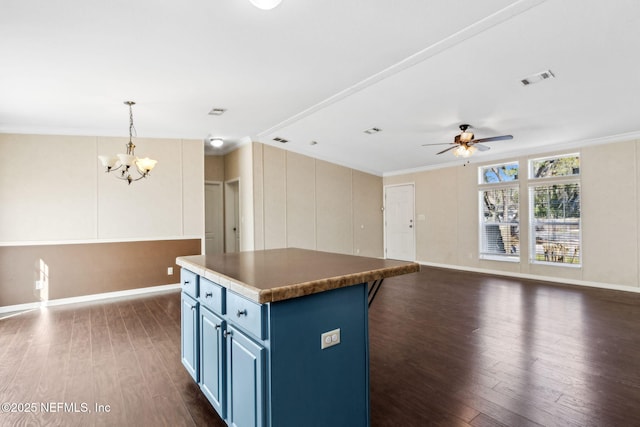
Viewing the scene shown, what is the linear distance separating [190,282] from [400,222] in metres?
6.98

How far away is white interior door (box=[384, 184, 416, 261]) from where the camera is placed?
8.50 m

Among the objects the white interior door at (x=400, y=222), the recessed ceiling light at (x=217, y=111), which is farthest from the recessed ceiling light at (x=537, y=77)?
the white interior door at (x=400, y=222)

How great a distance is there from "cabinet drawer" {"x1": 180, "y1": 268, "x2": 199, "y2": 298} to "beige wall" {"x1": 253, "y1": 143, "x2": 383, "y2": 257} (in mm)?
4031

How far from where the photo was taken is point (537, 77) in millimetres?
3650

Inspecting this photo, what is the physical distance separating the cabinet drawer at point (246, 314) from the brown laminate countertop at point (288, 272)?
0.08 meters

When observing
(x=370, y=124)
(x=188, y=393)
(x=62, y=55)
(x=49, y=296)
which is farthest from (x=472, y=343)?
(x=49, y=296)

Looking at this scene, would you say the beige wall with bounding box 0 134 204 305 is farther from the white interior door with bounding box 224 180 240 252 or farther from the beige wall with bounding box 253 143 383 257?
the white interior door with bounding box 224 180 240 252

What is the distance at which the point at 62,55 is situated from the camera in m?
Result: 2.95

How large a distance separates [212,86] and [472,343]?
382 cm

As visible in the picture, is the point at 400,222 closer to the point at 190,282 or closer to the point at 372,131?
the point at 372,131

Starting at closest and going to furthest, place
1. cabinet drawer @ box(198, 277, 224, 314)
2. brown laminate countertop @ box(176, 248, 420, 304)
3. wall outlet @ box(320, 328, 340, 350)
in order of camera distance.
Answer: brown laminate countertop @ box(176, 248, 420, 304) < wall outlet @ box(320, 328, 340, 350) < cabinet drawer @ box(198, 277, 224, 314)

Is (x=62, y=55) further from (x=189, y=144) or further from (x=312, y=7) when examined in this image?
(x=189, y=144)

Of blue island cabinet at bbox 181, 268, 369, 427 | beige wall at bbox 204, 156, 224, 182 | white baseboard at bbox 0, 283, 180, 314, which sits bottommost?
white baseboard at bbox 0, 283, 180, 314

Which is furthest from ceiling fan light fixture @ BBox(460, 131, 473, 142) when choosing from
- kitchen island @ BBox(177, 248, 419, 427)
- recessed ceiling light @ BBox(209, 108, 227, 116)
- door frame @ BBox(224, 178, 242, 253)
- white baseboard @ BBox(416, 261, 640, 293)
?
door frame @ BBox(224, 178, 242, 253)
